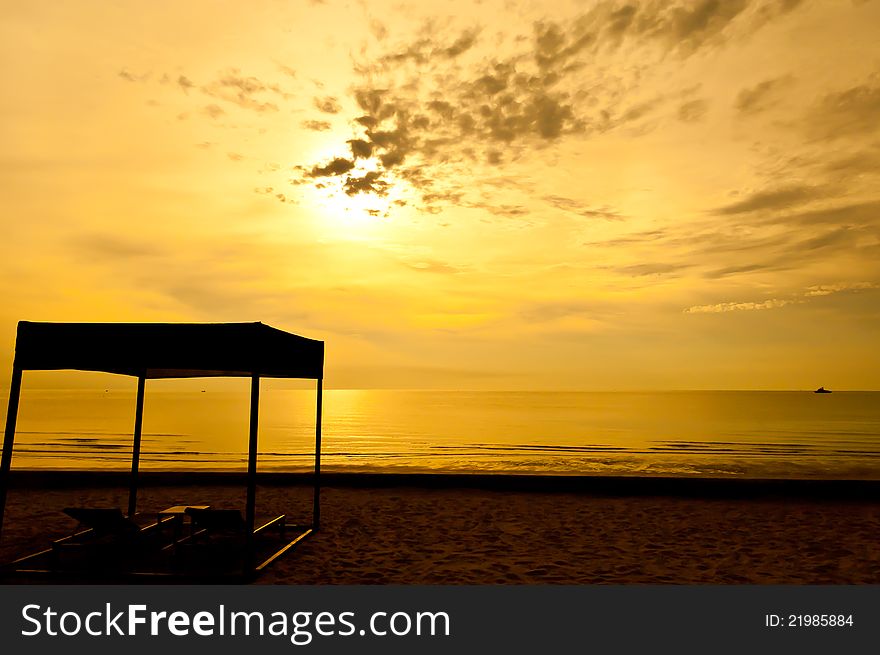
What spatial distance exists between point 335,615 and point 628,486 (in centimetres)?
860

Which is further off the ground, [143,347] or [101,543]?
[143,347]

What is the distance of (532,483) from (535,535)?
3.76 meters

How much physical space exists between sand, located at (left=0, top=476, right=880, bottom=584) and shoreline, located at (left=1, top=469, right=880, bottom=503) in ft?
0.77

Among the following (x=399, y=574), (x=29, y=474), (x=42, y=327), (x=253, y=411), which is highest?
(x=42, y=327)

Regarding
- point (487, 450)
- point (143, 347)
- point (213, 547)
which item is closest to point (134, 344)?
point (143, 347)

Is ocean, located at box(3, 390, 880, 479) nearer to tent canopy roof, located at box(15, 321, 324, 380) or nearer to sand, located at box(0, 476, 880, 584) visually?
sand, located at box(0, 476, 880, 584)

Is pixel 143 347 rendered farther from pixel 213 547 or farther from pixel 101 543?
pixel 101 543

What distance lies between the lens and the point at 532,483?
12.8 meters

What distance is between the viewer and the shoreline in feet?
39.3

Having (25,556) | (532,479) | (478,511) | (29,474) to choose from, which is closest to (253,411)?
(25,556)

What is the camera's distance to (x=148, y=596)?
5.74m

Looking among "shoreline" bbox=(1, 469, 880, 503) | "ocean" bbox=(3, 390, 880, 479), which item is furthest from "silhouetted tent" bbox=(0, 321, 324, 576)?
"ocean" bbox=(3, 390, 880, 479)

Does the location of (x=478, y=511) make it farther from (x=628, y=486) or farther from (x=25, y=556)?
(x=25, y=556)

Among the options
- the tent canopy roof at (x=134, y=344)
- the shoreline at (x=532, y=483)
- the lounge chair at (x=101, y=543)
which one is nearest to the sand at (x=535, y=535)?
the shoreline at (x=532, y=483)
